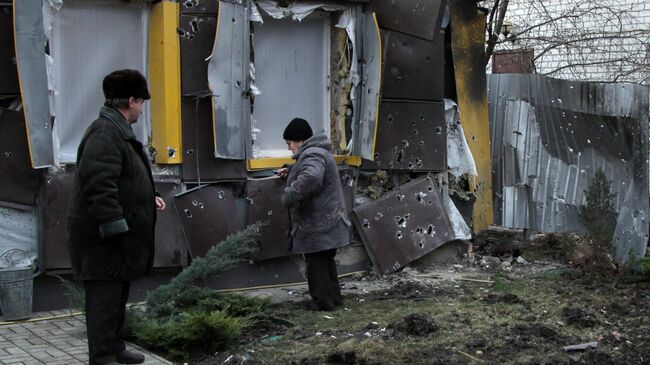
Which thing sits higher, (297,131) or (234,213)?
(297,131)

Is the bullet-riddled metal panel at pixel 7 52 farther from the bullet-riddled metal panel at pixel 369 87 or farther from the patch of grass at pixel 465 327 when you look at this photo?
the bullet-riddled metal panel at pixel 369 87

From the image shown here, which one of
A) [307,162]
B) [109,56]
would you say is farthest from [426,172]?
[109,56]

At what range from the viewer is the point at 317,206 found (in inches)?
277

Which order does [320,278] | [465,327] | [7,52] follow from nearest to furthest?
[465,327] → [7,52] → [320,278]

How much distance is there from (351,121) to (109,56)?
2719mm

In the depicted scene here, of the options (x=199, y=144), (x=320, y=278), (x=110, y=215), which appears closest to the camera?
(x=110, y=215)

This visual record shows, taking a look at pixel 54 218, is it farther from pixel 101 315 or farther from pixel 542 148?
pixel 542 148

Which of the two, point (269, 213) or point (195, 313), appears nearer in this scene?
point (195, 313)

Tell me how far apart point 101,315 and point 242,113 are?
3260 mm

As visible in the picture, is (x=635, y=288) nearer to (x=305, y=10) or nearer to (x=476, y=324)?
(x=476, y=324)

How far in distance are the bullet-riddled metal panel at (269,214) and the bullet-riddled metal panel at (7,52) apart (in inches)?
96.9

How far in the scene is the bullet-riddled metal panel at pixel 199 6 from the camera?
7.54 m

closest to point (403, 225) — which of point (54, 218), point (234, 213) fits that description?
point (234, 213)

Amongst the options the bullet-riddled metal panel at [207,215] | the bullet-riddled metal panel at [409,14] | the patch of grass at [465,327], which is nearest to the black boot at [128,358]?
the patch of grass at [465,327]
